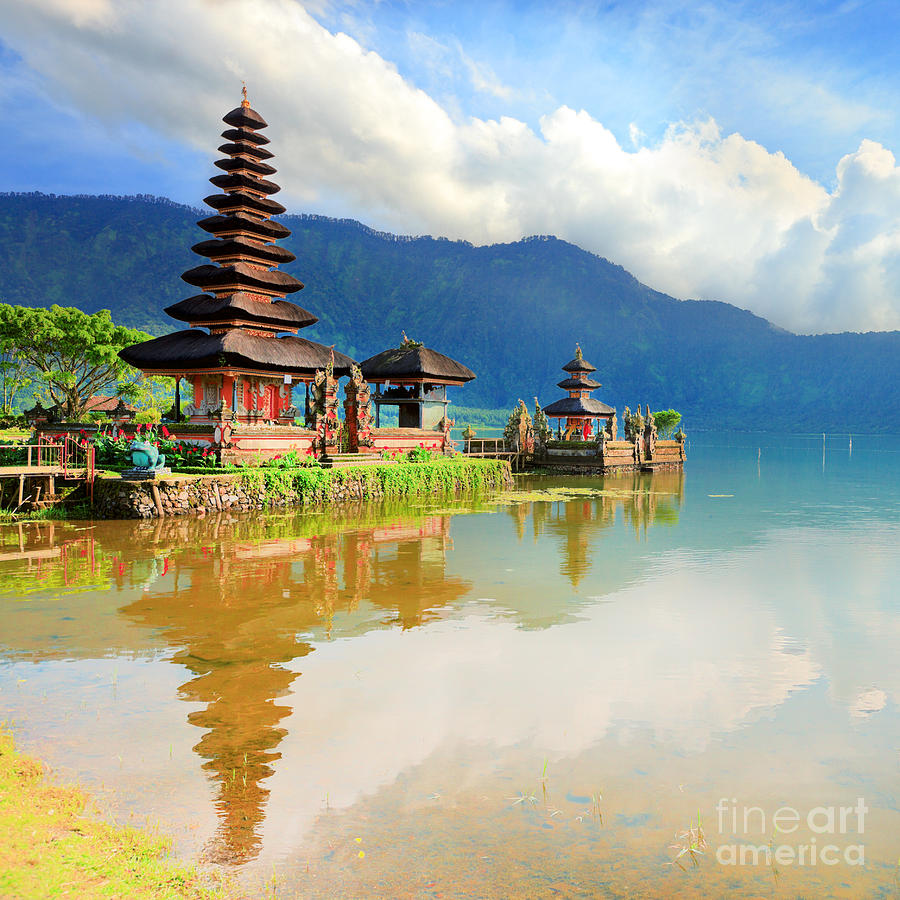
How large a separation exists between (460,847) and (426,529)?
715 inches

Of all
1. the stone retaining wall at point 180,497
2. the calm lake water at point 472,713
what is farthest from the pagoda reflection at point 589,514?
the stone retaining wall at point 180,497

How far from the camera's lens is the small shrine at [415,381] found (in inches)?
1644

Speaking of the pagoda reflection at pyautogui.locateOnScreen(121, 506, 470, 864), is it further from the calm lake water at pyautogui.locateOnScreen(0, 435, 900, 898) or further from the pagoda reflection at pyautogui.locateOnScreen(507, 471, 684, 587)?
the pagoda reflection at pyautogui.locateOnScreen(507, 471, 684, 587)

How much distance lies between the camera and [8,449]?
86.8 feet

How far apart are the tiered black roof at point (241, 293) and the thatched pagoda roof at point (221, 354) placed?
0.04 metres

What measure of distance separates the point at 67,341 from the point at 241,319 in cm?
1331

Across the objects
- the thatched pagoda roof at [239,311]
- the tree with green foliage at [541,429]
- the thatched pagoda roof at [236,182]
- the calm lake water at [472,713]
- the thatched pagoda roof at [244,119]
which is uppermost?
the thatched pagoda roof at [244,119]

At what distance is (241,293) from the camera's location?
118 feet

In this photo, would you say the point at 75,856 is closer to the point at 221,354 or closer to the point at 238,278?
the point at 221,354

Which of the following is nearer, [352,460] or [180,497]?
[180,497]

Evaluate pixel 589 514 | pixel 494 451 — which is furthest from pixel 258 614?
pixel 494 451

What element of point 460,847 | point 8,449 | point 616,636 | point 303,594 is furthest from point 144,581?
point 8,449

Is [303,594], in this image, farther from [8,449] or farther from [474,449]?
[474,449]

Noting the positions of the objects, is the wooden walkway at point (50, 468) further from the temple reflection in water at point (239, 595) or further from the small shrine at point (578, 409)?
the small shrine at point (578, 409)
